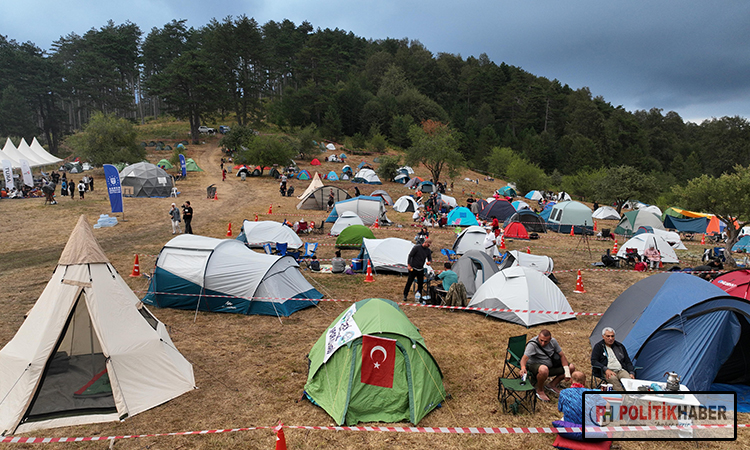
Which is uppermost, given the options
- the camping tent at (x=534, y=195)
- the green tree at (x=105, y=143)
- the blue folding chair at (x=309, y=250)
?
the green tree at (x=105, y=143)

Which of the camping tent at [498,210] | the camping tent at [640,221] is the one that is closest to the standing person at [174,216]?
the camping tent at [498,210]

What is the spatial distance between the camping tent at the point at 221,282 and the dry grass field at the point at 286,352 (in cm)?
30

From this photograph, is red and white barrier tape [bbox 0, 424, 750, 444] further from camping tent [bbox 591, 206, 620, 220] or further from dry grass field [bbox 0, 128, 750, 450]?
camping tent [bbox 591, 206, 620, 220]

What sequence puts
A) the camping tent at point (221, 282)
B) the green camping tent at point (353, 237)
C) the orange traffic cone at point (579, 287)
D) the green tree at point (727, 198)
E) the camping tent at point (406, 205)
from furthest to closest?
the camping tent at point (406, 205)
the green tree at point (727, 198)
the green camping tent at point (353, 237)
the orange traffic cone at point (579, 287)
the camping tent at point (221, 282)

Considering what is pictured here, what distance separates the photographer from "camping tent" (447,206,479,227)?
77.6ft

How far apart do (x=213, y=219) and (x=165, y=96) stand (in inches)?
1326

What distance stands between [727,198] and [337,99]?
55.5 meters

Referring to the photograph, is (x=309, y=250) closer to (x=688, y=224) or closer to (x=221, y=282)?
(x=221, y=282)

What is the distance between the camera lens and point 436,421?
594cm

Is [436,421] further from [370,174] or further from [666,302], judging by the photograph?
[370,174]

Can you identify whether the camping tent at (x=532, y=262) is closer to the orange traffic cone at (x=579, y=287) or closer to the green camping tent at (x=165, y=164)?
the orange traffic cone at (x=579, y=287)

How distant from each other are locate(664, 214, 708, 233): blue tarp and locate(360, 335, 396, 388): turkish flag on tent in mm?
28450

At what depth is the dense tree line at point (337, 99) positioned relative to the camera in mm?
55656

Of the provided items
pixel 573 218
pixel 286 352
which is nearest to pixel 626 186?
pixel 573 218
